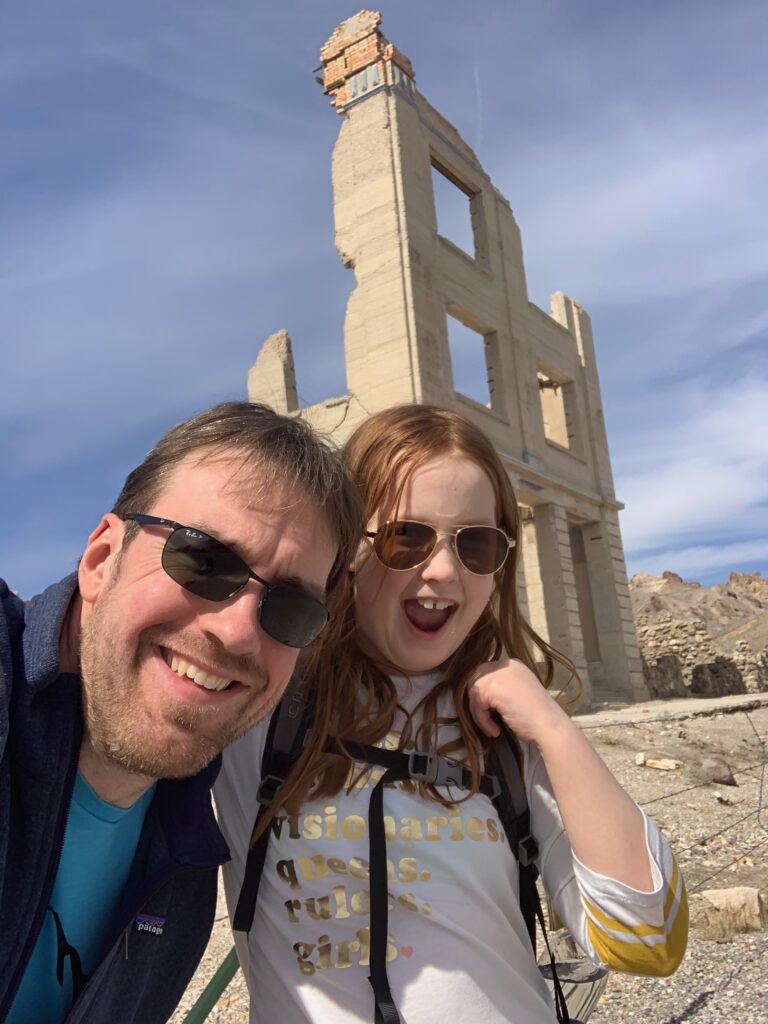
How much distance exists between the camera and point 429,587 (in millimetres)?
1847

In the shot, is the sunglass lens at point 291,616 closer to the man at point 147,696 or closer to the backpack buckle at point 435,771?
the man at point 147,696

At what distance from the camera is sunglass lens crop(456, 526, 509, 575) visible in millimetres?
1881

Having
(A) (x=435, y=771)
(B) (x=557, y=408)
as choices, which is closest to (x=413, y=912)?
(A) (x=435, y=771)

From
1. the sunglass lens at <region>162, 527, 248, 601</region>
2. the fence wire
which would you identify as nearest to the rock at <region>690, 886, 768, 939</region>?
the fence wire

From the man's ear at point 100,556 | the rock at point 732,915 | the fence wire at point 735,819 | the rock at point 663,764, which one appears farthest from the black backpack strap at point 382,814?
the rock at point 663,764

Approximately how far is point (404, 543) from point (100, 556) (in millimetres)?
634

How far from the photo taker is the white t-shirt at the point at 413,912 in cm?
148

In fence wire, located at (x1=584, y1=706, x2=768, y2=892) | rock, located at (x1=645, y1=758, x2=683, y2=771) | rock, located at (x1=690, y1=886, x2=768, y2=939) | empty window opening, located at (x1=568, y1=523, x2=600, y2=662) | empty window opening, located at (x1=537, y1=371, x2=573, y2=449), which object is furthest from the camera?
empty window opening, located at (x1=537, y1=371, x2=573, y2=449)

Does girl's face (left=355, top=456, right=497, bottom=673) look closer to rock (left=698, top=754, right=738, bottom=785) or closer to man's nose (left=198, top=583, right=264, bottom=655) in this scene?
man's nose (left=198, top=583, right=264, bottom=655)

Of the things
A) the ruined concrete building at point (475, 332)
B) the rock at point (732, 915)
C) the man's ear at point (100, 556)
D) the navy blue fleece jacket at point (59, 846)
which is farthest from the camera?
the ruined concrete building at point (475, 332)

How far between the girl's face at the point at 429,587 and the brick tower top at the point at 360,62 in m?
16.0

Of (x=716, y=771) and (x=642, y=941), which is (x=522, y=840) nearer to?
Answer: (x=642, y=941)

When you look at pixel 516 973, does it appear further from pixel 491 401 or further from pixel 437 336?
pixel 491 401

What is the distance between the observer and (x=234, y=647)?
1461mm
